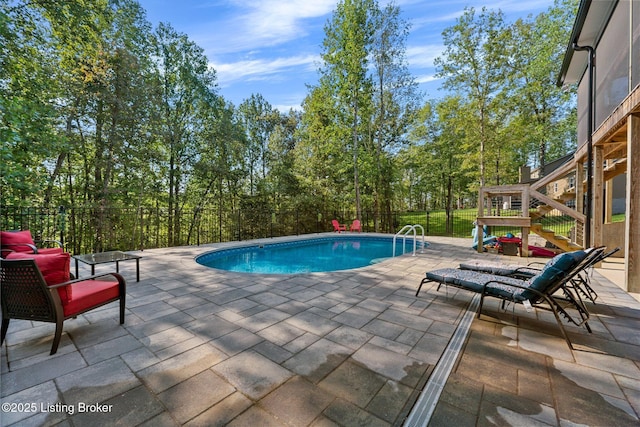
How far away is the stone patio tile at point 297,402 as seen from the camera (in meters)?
1.54

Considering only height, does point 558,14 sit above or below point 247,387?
above

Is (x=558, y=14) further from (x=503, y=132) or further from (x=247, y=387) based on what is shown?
(x=247, y=387)

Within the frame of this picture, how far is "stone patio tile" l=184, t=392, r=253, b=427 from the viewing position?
1.49m

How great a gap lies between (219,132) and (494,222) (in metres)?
11.9

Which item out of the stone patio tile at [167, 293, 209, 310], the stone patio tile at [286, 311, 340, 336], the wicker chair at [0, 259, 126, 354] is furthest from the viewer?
the stone patio tile at [167, 293, 209, 310]

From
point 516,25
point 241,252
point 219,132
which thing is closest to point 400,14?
point 516,25

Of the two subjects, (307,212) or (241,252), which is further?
(307,212)

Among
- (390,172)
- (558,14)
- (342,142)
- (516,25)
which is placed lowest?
(390,172)

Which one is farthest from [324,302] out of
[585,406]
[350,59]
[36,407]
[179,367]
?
[350,59]

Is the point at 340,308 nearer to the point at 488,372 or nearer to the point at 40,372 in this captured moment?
the point at 488,372

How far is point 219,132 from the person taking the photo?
12.6 metres

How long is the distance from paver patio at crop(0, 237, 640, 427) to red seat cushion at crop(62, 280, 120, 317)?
12.5 inches

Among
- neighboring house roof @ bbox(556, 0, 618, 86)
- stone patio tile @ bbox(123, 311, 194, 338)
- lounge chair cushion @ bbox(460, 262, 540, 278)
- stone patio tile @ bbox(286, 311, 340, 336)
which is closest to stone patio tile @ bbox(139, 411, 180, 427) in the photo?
stone patio tile @ bbox(123, 311, 194, 338)

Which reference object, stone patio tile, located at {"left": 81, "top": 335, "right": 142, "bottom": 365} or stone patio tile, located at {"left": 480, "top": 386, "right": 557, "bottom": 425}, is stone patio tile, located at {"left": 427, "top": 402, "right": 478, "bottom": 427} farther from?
stone patio tile, located at {"left": 81, "top": 335, "right": 142, "bottom": 365}
